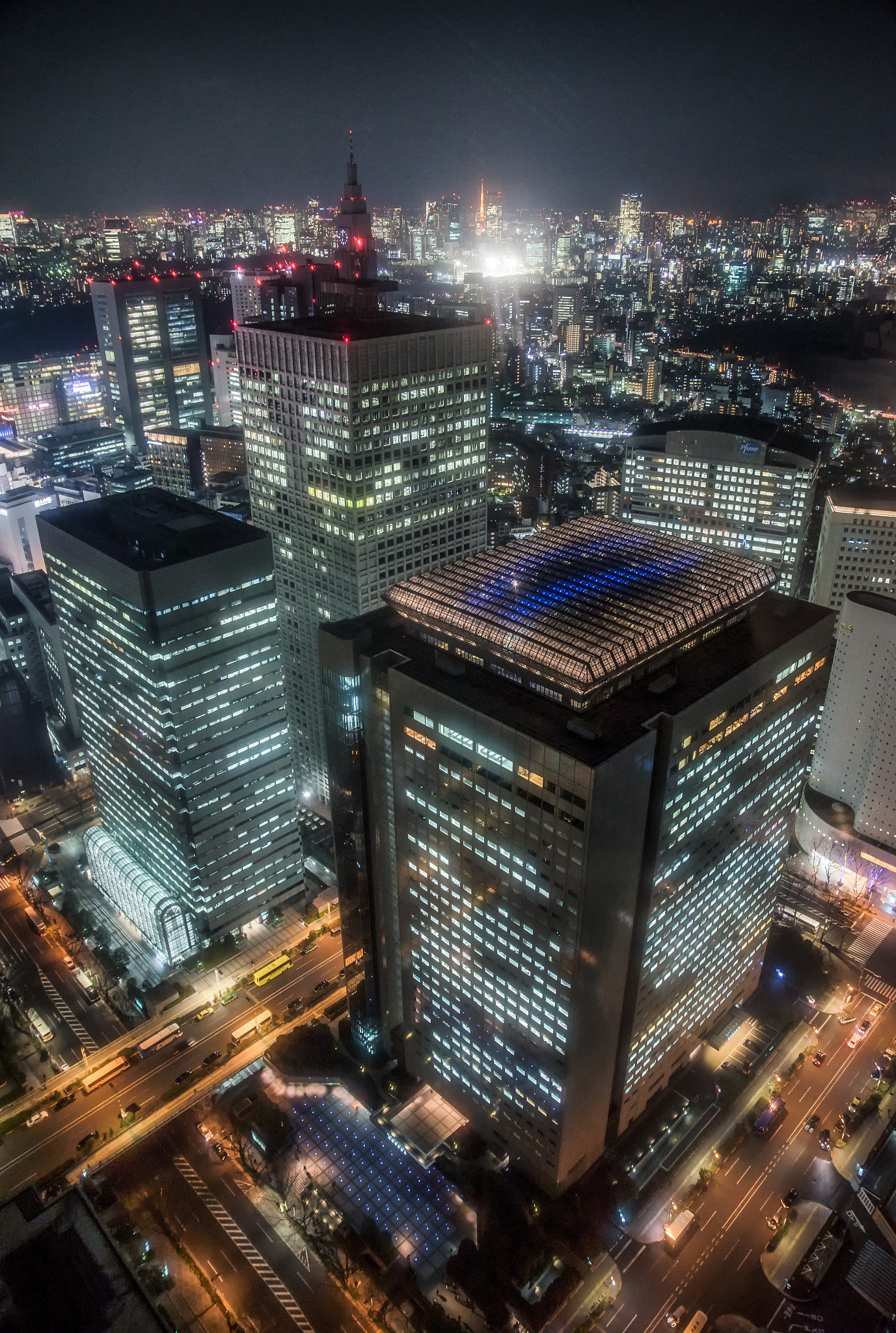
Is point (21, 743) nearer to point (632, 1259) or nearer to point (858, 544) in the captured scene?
point (632, 1259)

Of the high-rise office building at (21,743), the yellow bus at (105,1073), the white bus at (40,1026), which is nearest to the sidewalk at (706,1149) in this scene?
the yellow bus at (105,1073)

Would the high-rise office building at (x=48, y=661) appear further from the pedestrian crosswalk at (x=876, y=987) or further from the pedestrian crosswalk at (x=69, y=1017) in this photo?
the pedestrian crosswalk at (x=876, y=987)

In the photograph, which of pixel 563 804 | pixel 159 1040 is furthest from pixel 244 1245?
pixel 563 804

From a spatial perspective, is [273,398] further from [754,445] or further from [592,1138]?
[592,1138]

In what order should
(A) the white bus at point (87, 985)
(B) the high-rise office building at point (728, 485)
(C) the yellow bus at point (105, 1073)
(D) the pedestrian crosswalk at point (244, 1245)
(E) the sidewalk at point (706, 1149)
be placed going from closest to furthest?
1. (D) the pedestrian crosswalk at point (244, 1245)
2. (E) the sidewalk at point (706, 1149)
3. (C) the yellow bus at point (105, 1073)
4. (A) the white bus at point (87, 985)
5. (B) the high-rise office building at point (728, 485)

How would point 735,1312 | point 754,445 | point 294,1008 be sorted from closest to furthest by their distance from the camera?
point 735,1312 < point 294,1008 < point 754,445

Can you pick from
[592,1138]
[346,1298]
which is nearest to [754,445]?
[592,1138]
